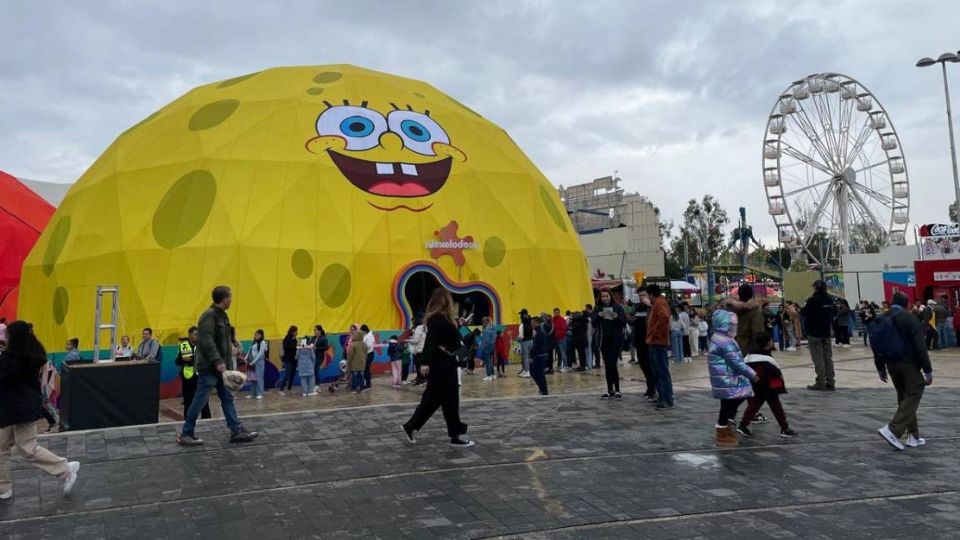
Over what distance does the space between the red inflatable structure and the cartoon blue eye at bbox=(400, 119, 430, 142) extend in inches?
570

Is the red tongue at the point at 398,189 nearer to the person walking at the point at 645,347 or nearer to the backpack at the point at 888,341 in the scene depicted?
the person walking at the point at 645,347

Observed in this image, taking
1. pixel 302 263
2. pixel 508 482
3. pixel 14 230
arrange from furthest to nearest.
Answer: pixel 14 230
pixel 302 263
pixel 508 482

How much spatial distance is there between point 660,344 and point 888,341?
268 centimetres

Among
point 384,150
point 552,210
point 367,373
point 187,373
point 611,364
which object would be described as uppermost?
point 384,150

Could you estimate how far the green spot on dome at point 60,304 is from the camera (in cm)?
1695

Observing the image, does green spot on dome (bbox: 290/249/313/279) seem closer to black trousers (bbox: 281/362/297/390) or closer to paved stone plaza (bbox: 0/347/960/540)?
black trousers (bbox: 281/362/297/390)

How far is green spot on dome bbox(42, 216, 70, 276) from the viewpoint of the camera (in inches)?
710

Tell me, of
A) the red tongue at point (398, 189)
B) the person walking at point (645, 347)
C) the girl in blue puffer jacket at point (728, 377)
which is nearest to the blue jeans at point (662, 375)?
the person walking at point (645, 347)

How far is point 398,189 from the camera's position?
1792cm

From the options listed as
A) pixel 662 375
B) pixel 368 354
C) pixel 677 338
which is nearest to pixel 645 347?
pixel 662 375

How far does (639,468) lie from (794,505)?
1367 mm

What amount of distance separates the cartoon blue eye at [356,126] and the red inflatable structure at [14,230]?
43.2 feet

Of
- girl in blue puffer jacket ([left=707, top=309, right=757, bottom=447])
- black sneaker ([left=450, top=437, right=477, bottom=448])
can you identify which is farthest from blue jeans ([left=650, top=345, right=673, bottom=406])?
black sneaker ([left=450, top=437, right=477, bottom=448])

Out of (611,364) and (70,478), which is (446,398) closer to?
(70,478)
